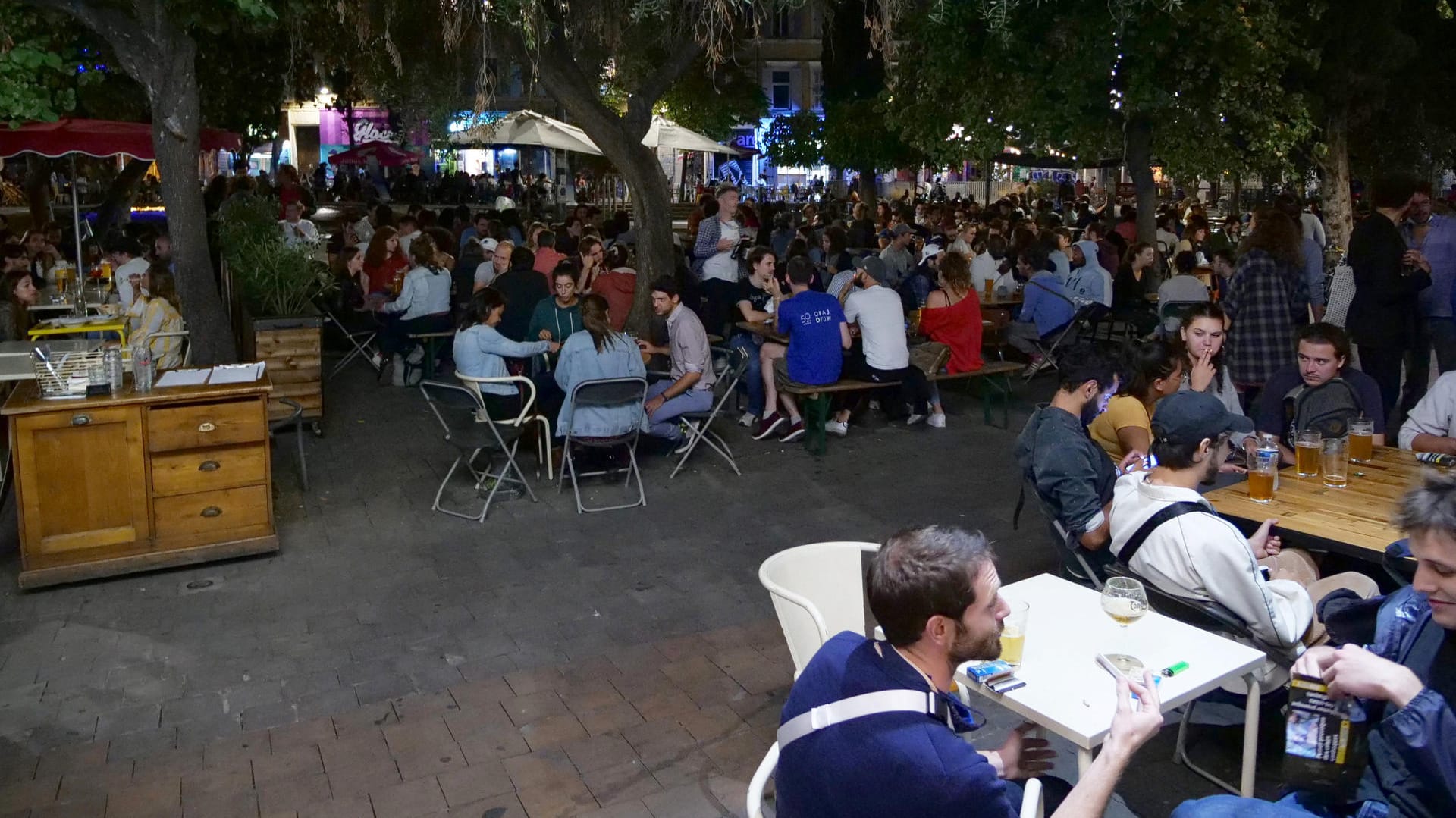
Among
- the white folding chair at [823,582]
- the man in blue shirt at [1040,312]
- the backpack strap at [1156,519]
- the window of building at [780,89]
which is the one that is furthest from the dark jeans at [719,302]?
the window of building at [780,89]

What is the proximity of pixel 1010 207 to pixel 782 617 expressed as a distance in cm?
1476

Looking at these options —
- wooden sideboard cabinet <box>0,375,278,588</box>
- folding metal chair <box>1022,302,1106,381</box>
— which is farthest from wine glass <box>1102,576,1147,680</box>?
folding metal chair <box>1022,302,1106,381</box>

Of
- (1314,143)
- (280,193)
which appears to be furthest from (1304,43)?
(280,193)

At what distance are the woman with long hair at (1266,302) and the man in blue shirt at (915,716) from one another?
4.87m

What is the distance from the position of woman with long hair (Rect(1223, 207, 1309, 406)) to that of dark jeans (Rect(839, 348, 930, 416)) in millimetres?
2220

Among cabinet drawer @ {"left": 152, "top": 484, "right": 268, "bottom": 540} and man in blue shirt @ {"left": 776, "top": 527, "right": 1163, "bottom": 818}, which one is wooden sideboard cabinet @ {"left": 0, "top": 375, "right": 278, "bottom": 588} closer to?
cabinet drawer @ {"left": 152, "top": 484, "right": 268, "bottom": 540}

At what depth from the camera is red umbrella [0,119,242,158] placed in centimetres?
938

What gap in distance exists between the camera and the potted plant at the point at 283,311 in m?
8.45

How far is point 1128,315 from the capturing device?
1021cm

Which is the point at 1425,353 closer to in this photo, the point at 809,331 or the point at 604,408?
the point at 809,331

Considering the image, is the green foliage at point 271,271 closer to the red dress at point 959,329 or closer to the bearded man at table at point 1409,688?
the red dress at point 959,329

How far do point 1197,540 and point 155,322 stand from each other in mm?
6738

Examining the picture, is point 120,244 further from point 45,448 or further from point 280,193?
point 280,193

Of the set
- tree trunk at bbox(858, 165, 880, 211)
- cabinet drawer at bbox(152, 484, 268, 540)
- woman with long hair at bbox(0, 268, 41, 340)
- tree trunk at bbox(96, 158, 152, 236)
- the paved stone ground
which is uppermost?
tree trunk at bbox(858, 165, 880, 211)
